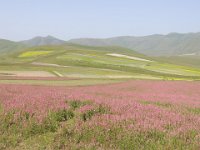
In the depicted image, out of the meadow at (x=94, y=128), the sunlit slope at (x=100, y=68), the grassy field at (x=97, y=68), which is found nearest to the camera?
the meadow at (x=94, y=128)

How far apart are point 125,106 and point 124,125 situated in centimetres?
216

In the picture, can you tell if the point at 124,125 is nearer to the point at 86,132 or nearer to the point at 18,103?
the point at 86,132

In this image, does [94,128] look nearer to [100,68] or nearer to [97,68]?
[97,68]

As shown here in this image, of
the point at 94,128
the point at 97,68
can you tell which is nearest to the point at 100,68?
the point at 97,68

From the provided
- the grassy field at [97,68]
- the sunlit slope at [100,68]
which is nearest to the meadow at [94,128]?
the grassy field at [97,68]

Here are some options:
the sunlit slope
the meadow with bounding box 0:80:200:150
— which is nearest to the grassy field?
the sunlit slope

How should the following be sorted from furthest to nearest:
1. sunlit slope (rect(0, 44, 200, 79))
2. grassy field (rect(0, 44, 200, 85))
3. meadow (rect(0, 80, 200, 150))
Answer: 1. sunlit slope (rect(0, 44, 200, 79))
2. grassy field (rect(0, 44, 200, 85))
3. meadow (rect(0, 80, 200, 150))

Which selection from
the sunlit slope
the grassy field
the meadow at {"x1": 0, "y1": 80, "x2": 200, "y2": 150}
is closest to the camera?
the meadow at {"x1": 0, "y1": 80, "x2": 200, "y2": 150}

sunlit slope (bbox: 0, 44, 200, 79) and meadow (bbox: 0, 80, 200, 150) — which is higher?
meadow (bbox: 0, 80, 200, 150)

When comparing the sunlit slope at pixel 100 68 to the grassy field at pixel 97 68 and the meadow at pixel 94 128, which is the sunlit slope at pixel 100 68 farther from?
the meadow at pixel 94 128

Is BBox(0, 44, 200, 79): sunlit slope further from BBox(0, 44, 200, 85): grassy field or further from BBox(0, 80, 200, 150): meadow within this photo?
BBox(0, 80, 200, 150): meadow

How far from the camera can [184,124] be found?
715cm

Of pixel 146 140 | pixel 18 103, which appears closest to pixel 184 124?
pixel 146 140

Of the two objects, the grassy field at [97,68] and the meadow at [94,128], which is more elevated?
the meadow at [94,128]
